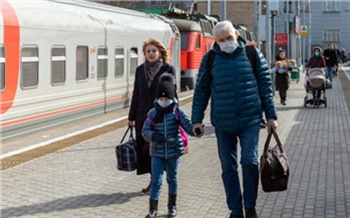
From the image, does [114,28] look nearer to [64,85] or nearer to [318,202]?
[64,85]

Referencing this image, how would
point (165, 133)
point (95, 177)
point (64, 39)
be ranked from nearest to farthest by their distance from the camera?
1. point (165, 133)
2. point (95, 177)
3. point (64, 39)

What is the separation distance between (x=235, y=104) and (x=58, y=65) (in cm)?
921

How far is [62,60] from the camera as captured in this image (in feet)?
52.1

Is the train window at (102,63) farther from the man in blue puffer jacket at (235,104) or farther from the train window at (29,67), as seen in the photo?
the man in blue puffer jacket at (235,104)

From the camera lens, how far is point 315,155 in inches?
467

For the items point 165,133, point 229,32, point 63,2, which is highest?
point 63,2

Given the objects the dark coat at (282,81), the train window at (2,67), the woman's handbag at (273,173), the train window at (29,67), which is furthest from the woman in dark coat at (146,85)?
the dark coat at (282,81)

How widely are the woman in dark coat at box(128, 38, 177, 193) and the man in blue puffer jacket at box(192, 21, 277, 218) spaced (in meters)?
1.09

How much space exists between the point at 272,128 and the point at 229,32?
0.99 m

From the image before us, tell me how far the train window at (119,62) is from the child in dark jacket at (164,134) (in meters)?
12.4

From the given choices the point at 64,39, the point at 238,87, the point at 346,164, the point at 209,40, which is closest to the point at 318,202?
the point at 238,87

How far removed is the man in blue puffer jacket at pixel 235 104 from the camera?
23.0 feet

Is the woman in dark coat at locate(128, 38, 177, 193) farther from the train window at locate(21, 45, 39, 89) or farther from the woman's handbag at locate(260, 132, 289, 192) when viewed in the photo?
the train window at locate(21, 45, 39, 89)

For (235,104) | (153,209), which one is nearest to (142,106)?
(153,209)
